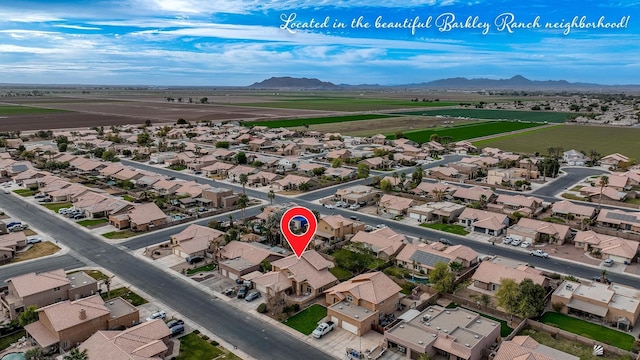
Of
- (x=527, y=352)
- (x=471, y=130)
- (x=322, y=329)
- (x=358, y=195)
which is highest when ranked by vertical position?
(x=471, y=130)

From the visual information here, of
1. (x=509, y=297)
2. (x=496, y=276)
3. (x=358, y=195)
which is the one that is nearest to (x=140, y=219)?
(x=358, y=195)

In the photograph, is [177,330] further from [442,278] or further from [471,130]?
[471,130]

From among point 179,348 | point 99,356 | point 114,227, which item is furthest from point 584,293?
point 114,227

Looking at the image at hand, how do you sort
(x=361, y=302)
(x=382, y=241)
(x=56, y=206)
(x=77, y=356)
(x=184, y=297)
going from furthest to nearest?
(x=56, y=206), (x=382, y=241), (x=184, y=297), (x=361, y=302), (x=77, y=356)

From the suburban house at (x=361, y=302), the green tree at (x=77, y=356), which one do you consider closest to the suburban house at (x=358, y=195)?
the suburban house at (x=361, y=302)

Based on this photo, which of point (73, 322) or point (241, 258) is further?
point (241, 258)

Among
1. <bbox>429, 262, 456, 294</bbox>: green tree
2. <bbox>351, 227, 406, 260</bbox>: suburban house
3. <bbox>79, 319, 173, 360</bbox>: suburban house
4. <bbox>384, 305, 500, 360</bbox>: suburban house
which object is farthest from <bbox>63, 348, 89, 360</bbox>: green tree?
<bbox>351, 227, 406, 260</bbox>: suburban house

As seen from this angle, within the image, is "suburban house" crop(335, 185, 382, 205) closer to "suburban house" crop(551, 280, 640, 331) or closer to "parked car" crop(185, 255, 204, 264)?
"parked car" crop(185, 255, 204, 264)
